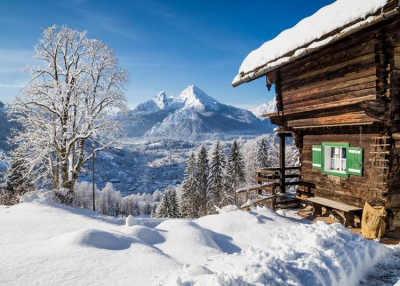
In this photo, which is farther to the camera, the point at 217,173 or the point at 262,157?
the point at 217,173

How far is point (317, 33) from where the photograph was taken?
8258mm

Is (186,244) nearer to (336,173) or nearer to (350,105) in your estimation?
(336,173)

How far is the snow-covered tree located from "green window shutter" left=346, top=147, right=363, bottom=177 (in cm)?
1274

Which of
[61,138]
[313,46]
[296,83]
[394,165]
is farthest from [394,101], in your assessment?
[61,138]

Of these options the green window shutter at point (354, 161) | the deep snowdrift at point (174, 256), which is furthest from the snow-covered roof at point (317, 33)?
the deep snowdrift at point (174, 256)

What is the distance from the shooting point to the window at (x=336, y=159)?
8828 mm

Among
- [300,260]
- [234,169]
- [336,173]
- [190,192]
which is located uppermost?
[336,173]

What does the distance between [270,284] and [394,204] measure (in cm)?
704

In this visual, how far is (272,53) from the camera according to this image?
10430mm

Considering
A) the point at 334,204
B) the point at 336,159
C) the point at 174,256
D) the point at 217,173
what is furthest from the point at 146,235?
the point at 217,173

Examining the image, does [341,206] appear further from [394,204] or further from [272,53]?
[272,53]

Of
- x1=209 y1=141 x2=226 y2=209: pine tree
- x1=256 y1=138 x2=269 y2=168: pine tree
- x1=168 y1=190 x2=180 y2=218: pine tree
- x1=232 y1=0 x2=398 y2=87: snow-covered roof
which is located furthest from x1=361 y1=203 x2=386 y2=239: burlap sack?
x1=168 y1=190 x2=180 y2=218: pine tree

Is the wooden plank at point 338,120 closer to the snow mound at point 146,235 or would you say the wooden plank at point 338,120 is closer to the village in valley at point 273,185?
the village in valley at point 273,185

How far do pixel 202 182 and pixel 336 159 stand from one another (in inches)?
1238
